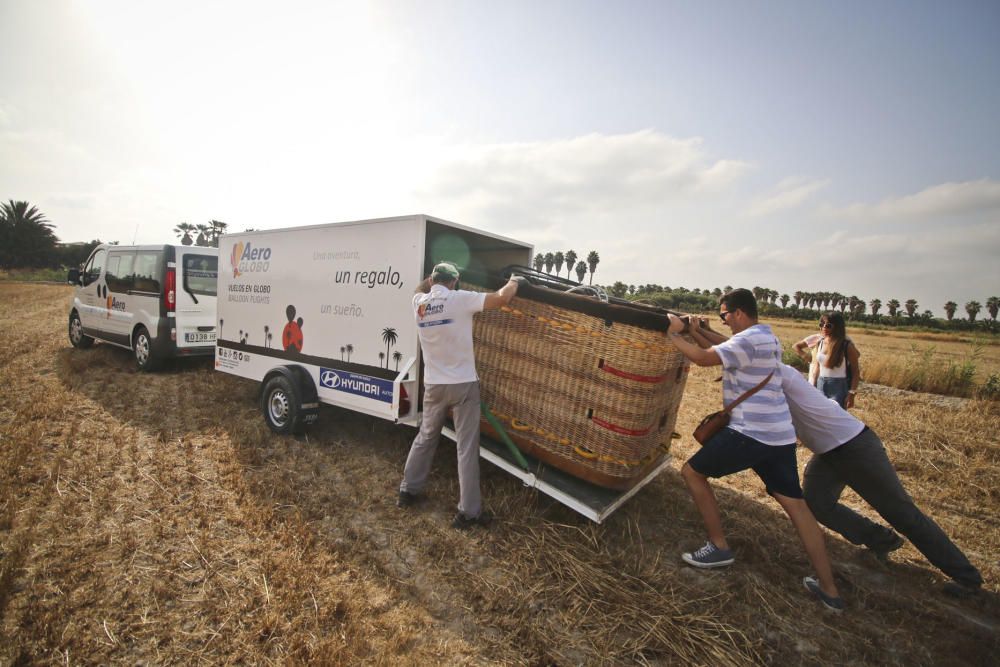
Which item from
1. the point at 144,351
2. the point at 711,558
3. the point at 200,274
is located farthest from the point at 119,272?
the point at 711,558

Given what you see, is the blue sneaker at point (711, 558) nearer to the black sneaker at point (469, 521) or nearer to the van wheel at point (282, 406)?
the black sneaker at point (469, 521)

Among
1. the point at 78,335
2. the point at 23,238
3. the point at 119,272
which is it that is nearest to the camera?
the point at 119,272

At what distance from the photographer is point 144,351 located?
7707mm

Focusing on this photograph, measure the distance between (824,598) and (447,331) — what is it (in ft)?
11.3

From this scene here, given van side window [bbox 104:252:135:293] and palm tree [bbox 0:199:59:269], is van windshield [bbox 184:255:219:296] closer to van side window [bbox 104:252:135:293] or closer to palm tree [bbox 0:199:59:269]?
van side window [bbox 104:252:135:293]

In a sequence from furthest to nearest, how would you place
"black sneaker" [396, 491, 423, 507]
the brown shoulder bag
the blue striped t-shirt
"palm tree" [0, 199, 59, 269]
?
1. "palm tree" [0, 199, 59, 269]
2. "black sneaker" [396, 491, 423, 507]
3. the brown shoulder bag
4. the blue striped t-shirt

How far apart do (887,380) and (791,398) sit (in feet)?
28.3

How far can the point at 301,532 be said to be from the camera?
Answer: 3.49 metres

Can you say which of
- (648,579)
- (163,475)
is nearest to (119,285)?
(163,475)

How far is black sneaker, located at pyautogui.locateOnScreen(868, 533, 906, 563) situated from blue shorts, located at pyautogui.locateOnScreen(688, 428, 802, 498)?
53.5 inches

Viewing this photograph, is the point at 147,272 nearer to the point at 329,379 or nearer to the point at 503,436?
the point at 329,379

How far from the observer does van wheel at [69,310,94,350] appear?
9602mm

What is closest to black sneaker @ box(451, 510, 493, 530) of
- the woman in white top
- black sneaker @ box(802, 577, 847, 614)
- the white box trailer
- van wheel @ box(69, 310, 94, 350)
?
the white box trailer

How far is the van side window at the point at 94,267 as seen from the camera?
889cm
